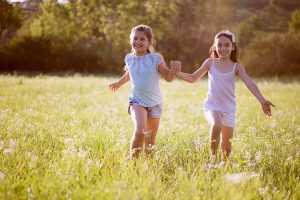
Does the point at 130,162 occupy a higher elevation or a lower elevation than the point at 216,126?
lower

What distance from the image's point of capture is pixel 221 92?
609 cm

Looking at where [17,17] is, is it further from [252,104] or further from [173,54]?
[252,104]

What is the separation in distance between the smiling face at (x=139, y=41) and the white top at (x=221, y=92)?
1130 millimetres

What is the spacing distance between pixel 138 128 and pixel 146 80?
2.58 feet

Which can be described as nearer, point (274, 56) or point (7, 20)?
point (274, 56)

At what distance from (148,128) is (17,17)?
4111cm

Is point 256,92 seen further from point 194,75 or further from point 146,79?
point 146,79

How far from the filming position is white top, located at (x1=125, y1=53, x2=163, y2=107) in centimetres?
577

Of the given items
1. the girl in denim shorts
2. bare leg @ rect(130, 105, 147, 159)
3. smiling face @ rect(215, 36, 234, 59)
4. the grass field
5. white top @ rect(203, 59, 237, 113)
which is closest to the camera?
the grass field

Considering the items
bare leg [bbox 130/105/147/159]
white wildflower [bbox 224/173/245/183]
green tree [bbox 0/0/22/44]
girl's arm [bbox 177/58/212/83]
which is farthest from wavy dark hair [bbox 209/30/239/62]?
green tree [bbox 0/0/22/44]

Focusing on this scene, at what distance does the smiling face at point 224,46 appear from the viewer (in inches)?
244

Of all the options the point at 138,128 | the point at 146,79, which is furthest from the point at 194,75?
the point at 138,128

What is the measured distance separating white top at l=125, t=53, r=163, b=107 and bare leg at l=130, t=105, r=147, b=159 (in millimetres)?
140

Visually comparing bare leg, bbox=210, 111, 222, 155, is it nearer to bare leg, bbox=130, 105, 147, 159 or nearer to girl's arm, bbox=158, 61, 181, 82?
girl's arm, bbox=158, 61, 181, 82
